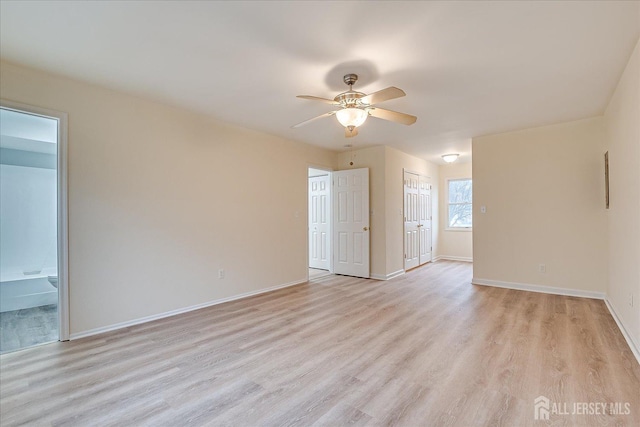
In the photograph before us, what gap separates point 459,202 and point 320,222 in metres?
3.79

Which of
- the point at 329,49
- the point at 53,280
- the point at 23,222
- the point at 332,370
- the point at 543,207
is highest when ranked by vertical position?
the point at 329,49

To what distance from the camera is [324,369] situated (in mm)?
2275

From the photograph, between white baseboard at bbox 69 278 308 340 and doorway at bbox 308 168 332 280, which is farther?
doorway at bbox 308 168 332 280

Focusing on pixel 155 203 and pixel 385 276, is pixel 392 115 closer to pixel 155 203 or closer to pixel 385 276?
pixel 155 203

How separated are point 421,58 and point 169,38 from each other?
1.98m

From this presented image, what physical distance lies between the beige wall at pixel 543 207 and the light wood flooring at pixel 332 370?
0.87m

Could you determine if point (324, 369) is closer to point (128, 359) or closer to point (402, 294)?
point (128, 359)

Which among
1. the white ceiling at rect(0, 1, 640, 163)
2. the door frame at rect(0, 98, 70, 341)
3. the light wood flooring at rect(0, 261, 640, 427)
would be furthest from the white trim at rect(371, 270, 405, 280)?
the door frame at rect(0, 98, 70, 341)

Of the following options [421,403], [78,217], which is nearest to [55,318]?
[78,217]

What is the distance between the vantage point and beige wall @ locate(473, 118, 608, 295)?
13.4 feet

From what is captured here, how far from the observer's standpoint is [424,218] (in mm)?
6973

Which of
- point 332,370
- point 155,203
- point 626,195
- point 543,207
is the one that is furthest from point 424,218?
point 155,203

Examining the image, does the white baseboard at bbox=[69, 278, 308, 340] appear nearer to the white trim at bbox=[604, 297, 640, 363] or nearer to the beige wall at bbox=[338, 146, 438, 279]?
the beige wall at bbox=[338, 146, 438, 279]

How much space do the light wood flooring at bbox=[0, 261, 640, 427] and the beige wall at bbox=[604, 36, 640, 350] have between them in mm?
331
